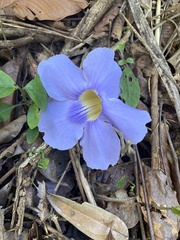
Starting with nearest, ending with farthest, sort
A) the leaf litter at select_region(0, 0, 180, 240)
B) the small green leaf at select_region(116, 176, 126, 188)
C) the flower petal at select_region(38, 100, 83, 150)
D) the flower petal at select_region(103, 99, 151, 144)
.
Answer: the flower petal at select_region(103, 99, 151, 144) < the flower petal at select_region(38, 100, 83, 150) < the leaf litter at select_region(0, 0, 180, 240) < the small green leaf at select_region(116, 176, 126, 188)

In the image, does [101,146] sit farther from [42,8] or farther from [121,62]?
[42,8]

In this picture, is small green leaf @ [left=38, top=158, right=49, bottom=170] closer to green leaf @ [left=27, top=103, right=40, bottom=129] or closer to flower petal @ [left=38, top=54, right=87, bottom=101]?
green leaf @ [left=27, top=103, right=40, bottom=129]

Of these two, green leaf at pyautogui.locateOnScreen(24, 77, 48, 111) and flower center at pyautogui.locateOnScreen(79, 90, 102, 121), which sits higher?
green leaf at pyautogui.locateOnScreen(24, 77, 48, 111)

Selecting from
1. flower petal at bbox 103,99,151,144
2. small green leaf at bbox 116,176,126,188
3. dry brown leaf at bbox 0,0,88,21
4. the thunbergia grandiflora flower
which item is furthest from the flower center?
dry brown leaf at bbox 0,0,88,21

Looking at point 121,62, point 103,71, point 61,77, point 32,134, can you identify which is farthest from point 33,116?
point 121,62

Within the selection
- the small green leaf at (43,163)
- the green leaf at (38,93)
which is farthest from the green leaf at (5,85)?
the small green leaf at (43,163)

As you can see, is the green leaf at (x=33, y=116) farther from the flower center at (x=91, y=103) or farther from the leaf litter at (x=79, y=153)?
the flower center at (x=91, y=103)
